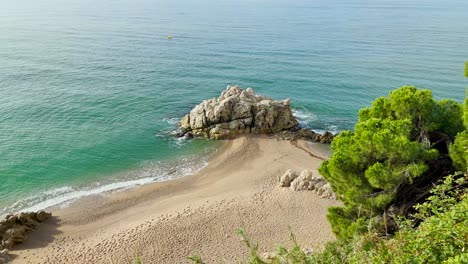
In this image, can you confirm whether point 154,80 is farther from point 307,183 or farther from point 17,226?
point 307,183

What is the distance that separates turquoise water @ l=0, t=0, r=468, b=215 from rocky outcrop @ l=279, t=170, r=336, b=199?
1054 cm

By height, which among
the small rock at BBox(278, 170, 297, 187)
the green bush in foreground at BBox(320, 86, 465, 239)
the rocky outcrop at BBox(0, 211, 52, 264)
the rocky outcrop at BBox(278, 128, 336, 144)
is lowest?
the rocky outcrop at BBox(0, 211, 52, 264)

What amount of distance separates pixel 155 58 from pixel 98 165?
131 feet

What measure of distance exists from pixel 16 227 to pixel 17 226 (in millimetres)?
131

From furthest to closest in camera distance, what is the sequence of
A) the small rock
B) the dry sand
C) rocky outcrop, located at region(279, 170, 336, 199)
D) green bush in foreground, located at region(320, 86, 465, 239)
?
1. the small rock
2. rocky outcrop, located at region(279, 170, 336, 199)
3. the dry sand
4. green bush in foreground, located at region(320, 86, 465, 239)

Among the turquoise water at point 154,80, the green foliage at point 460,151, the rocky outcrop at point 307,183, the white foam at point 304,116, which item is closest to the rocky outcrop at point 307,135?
the white foam at point 304,116

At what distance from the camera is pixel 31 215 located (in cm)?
2778

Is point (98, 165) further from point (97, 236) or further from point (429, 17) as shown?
point (429, 17)

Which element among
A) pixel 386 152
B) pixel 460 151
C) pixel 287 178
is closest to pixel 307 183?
pixel 287 178

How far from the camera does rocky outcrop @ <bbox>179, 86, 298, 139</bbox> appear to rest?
41.6m

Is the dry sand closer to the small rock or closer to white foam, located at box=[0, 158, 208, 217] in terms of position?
the small rock

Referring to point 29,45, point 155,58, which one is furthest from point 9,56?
point 155,58

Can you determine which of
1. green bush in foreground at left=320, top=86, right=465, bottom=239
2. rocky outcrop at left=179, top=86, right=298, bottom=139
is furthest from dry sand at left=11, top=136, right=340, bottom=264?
rocky outcrop at left=179, top=86, right=298, bottom=139

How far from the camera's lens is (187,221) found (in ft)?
89.9
